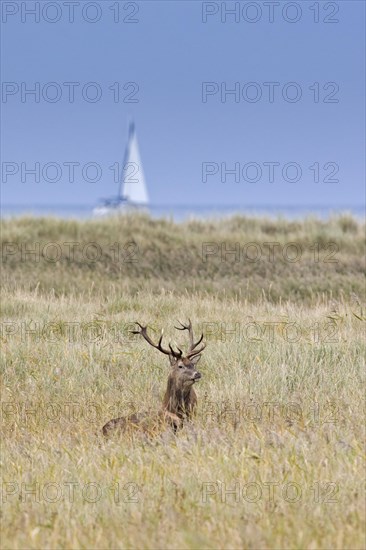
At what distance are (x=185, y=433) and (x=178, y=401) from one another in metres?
0.39

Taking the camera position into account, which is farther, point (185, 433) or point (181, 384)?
point (181, 384)

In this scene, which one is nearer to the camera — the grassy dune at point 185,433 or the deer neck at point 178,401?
the grassy dune at point 185,433

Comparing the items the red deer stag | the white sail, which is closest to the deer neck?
the red deer stag

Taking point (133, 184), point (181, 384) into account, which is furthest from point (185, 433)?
point (133, 184)

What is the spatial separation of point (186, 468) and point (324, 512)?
3.30ft

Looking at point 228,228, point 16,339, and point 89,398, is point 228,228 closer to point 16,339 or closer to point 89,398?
point 16,339

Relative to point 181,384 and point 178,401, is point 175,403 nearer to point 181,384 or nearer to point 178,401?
point 178,401

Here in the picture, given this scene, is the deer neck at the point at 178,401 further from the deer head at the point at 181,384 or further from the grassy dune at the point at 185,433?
the grassy dune at the point at 185,433

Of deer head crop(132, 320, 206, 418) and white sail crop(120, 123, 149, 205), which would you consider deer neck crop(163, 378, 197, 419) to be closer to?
deer head crop(132, 320, 206, 418)

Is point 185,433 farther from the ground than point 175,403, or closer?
closer

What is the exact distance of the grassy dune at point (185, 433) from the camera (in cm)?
384

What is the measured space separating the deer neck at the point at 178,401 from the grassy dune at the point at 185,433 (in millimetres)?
157

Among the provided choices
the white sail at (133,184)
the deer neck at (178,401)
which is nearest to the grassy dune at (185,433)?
the deer neck at (178,401)

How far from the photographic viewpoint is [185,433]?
6.02 meters
